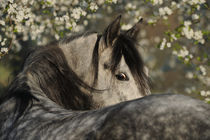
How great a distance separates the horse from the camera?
5.59ft

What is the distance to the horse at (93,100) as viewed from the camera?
1.71 m

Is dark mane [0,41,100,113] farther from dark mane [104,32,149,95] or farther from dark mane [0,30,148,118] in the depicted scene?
dark mane [104,32,149,95]

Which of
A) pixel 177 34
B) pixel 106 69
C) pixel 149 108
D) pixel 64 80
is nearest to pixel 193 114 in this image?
pixel 149 108

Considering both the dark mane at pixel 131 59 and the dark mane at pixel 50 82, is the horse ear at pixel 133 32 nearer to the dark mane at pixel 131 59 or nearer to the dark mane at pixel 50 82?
the dark mane at pixel 131 59

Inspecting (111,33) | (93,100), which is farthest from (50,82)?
(111,33)

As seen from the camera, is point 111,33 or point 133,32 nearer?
point 111,33

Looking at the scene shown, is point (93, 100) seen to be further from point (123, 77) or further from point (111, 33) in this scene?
point (111, 33)

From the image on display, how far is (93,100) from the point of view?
3738mm

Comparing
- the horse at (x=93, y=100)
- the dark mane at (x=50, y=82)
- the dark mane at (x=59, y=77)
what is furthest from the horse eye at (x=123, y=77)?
the dark mane at (x=50, y=82)

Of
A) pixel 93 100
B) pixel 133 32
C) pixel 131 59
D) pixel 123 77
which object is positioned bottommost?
pixel 93 100

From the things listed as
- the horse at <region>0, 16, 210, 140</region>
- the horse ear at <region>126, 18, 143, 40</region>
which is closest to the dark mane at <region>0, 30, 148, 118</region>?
the horse at <region>0, 16, 210, 140</region>

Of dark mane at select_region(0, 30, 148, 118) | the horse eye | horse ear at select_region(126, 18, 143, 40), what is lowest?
the horse eye

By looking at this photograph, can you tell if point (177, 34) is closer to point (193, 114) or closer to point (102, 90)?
point (102, 90)

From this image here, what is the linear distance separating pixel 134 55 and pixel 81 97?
0.88 metres
